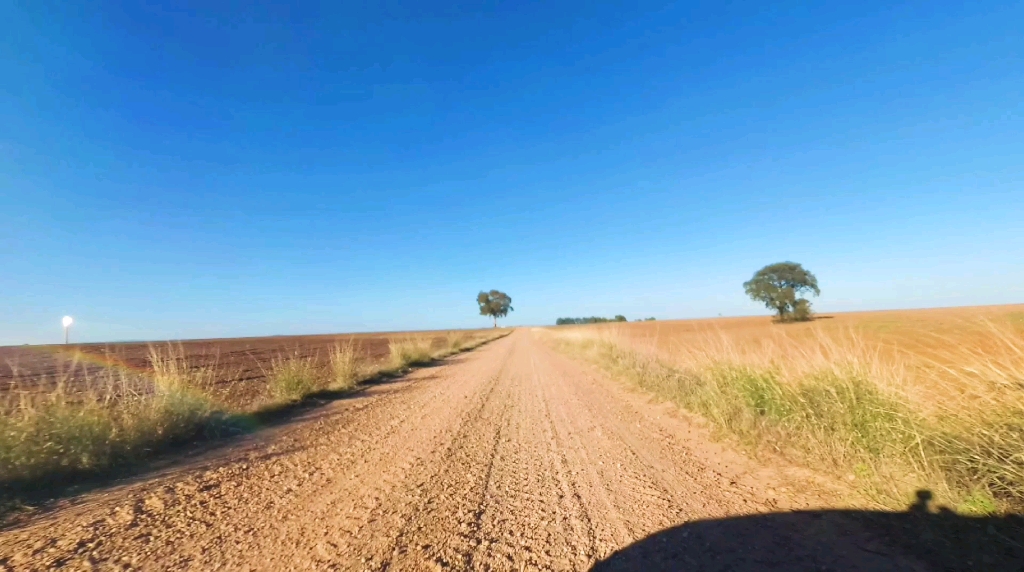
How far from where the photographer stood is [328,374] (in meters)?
13.5

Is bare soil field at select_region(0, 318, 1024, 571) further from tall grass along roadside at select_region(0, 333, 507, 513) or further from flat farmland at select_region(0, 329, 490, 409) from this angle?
flat farmland at select_region(0, 329, 490, 409)

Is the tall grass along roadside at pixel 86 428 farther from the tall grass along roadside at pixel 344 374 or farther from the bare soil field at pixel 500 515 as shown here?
the tall grass along roadside at pixel 344 374

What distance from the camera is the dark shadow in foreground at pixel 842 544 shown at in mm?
2486

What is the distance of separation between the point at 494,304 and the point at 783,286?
216 ft

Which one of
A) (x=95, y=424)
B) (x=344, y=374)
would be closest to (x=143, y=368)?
(x=344, y=374)

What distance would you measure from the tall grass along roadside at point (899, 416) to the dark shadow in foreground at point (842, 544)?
19cm

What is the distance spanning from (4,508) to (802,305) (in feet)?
188

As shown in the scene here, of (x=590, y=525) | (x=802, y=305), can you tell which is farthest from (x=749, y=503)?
(x=802, y=305)

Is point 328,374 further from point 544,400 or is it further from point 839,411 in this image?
point 839,411

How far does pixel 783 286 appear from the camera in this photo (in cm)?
4972

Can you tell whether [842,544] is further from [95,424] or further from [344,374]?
[344,374]

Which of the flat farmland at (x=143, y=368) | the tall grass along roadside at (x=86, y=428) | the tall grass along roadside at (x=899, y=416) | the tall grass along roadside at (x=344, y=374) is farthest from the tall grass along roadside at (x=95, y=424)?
the tall grass along roadside at (x=899, y=416)

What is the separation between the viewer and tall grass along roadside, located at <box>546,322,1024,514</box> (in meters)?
2.94

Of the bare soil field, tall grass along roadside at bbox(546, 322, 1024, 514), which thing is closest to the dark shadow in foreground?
the bare soil field
